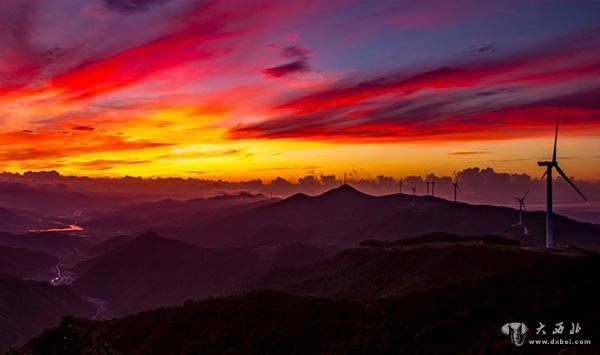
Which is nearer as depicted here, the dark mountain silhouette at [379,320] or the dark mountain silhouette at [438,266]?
the dark mountain silhouette at [379,320]

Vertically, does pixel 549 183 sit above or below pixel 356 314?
above

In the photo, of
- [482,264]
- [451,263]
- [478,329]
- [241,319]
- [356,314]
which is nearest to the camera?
[478,329]

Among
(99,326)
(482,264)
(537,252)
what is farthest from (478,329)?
(99,326)

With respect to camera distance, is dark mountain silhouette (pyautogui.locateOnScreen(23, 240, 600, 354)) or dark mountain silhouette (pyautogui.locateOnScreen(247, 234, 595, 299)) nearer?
dark mountain silhouette (pyautogui.locateOnScreen(23, 240, 600, 354))

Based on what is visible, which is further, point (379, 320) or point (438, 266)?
point (438, 266)

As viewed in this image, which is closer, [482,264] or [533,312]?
[533,312]

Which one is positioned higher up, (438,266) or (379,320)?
(379,320)

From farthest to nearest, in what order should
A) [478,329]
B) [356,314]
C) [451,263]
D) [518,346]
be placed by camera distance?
1. [451,263]
2. [356,314]
3. [478,329]
4. [518,346]

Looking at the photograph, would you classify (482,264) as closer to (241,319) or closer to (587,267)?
(587,267)
